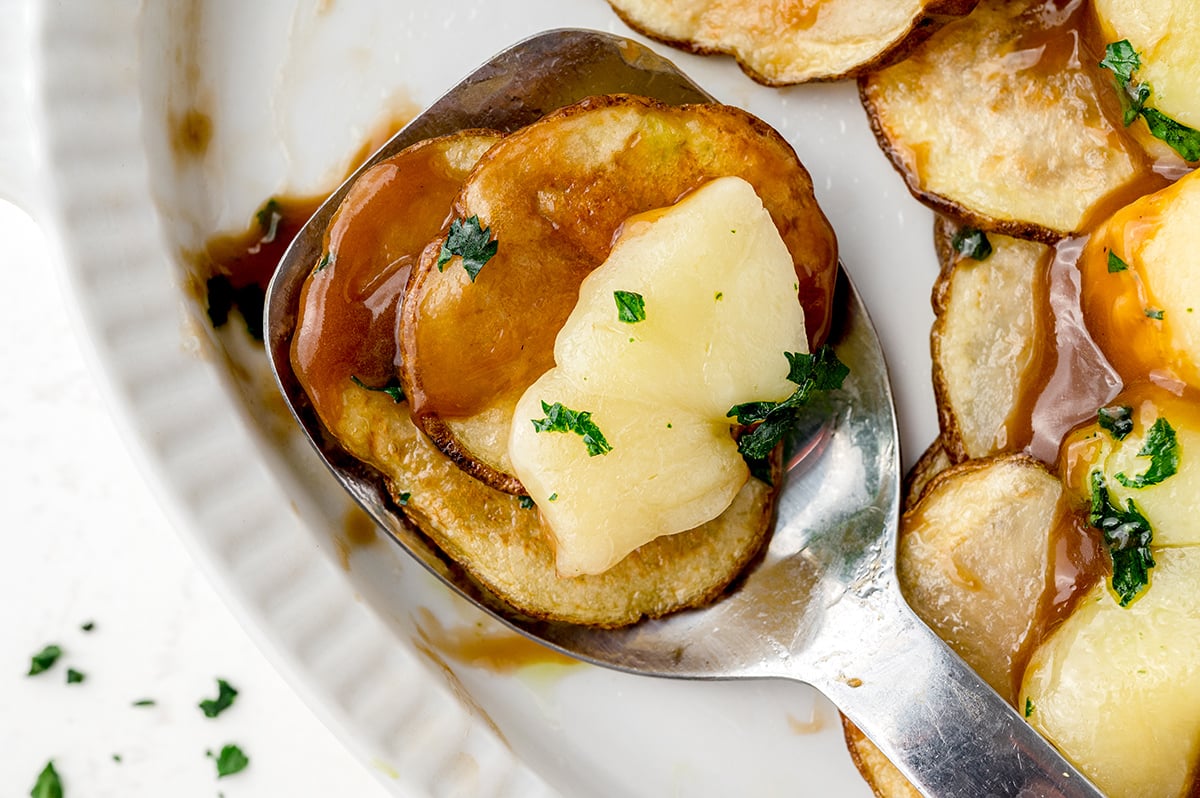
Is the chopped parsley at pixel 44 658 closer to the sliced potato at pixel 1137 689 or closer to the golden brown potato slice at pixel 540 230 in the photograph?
the golden brown potato slice at pixel 540 230

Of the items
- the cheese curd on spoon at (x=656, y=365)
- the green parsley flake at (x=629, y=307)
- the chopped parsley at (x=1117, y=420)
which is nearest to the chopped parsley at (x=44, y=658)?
the cheese curd on spoon at (x=656, y=365)

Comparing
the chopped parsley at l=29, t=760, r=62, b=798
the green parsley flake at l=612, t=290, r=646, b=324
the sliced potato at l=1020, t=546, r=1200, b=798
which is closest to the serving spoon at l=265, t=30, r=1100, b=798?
the sliced potato at l=1020, t=546, r=1200, b=798

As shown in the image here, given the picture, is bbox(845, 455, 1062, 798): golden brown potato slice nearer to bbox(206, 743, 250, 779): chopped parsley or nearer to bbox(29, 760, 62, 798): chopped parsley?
bbox(206, 743, 250, 779): chopped parsley

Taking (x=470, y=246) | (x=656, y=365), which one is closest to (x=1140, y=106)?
(x=656, y=365)

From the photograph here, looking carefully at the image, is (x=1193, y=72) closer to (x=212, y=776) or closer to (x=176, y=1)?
(x=176, y=1)

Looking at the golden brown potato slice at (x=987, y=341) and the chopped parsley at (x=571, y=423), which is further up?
the chopped parsley at (x=571, y=423)
